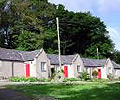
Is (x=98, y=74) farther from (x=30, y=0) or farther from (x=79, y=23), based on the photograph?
(x=30, y=0)

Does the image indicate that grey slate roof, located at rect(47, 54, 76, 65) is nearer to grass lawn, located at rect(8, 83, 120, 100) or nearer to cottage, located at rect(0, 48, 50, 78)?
cottage, located at rect(0, 48, 50, 78)

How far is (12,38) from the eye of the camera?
2650 inches

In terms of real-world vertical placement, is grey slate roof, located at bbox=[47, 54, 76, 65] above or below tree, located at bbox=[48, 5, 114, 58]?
below

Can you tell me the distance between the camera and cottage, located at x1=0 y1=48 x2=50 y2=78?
40656 millimetres

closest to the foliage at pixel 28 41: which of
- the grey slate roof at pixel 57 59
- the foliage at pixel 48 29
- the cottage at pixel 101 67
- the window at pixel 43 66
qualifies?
the foliage at pixel 48 29

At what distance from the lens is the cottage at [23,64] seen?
40656 mm

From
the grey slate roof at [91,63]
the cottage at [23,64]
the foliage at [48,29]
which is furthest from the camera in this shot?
the foliage at [48,29]

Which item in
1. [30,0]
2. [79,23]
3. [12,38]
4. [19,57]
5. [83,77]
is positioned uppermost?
[30,0]

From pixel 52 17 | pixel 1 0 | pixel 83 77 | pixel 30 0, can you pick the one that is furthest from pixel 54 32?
pixel 83 77

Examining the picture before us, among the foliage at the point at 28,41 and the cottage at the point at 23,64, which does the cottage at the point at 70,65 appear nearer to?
the cottage at the point at 23,64

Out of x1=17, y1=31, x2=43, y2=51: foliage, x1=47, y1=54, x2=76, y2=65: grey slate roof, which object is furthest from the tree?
x1=47, y1=54, x2=76, y2=65: grey slate roof

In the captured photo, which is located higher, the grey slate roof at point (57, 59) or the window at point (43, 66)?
the grey slate roof at point (57, 59)

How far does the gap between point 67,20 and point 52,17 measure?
479 centimetres

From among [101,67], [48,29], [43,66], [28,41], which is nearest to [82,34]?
[48,29]
